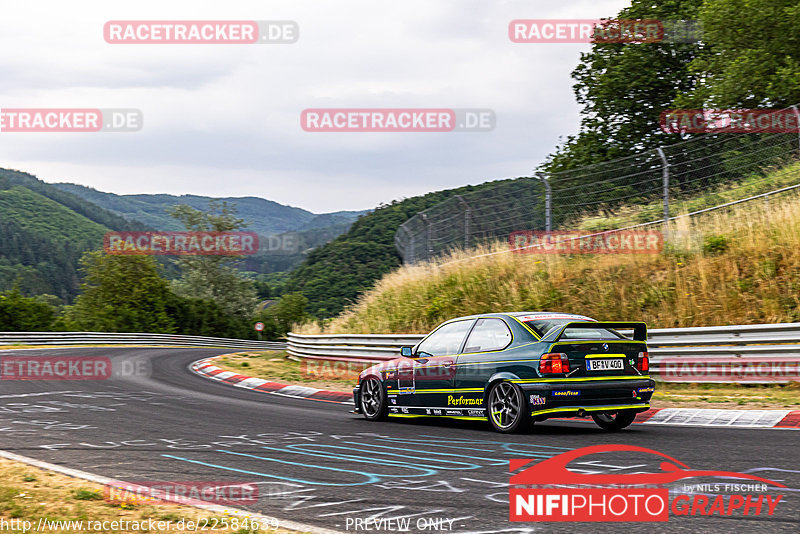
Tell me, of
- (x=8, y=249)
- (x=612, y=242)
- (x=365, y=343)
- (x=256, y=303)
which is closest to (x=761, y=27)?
(x=612, y=242)

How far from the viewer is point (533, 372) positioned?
28.7ft

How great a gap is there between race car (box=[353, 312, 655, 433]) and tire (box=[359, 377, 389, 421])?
583mm

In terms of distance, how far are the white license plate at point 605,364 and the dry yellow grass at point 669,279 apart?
5276 mm

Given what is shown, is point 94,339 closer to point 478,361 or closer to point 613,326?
point 478,361

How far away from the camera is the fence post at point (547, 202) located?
17266 millimetres

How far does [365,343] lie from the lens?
18.8 m

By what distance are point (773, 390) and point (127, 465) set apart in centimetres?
915

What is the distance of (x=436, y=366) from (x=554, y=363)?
196 centimetres

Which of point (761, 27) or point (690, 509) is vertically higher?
point (761, 27)

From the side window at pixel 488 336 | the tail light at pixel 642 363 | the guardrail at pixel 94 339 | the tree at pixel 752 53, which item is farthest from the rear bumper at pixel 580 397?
the guardrail at pixel 94 339

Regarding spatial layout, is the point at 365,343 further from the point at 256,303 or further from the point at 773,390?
the point at 256,303

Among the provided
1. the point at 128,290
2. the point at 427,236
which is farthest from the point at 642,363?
the point at 128,290

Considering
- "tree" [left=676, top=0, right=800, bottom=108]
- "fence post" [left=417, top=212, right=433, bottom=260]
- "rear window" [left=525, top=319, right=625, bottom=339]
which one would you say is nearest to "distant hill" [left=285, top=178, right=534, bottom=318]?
"tree" [left=676, top=0, right=800, bottom=108]

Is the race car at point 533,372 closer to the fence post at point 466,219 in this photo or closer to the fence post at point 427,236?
the fence post at point 466,219
